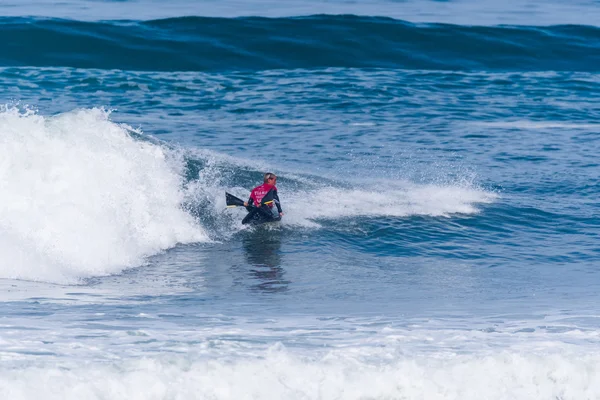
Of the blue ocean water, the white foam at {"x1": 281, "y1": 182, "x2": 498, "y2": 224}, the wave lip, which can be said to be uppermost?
the wave lip

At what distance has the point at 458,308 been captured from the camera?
9.69 metres

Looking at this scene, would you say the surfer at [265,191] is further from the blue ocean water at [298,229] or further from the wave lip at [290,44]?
the wave lip at [290,44]

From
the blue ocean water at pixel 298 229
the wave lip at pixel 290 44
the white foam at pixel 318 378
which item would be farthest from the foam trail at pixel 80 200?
the wave lip at pixel 290 44

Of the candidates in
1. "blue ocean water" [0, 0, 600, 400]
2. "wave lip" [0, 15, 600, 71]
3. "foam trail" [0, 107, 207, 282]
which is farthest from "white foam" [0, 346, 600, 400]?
"wave lip" [0, 15, 600, 71]

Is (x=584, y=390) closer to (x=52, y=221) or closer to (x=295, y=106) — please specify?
(x=52, y=221)

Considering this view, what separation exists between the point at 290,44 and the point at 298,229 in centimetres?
2292

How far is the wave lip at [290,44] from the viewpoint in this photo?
34031mm

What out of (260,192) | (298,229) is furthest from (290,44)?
(260,192)

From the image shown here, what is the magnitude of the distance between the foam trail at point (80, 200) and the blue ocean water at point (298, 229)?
0.04m

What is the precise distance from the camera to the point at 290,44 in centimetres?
3612

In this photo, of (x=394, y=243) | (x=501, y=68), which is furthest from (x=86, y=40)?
(x=394, y=243)

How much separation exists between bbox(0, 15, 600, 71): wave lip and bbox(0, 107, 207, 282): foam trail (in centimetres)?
1851

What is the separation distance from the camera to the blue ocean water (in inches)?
270

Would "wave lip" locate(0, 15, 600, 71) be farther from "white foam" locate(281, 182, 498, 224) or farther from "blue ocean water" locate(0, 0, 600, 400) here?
"white foam" locate(281, 182, 498, 224)
